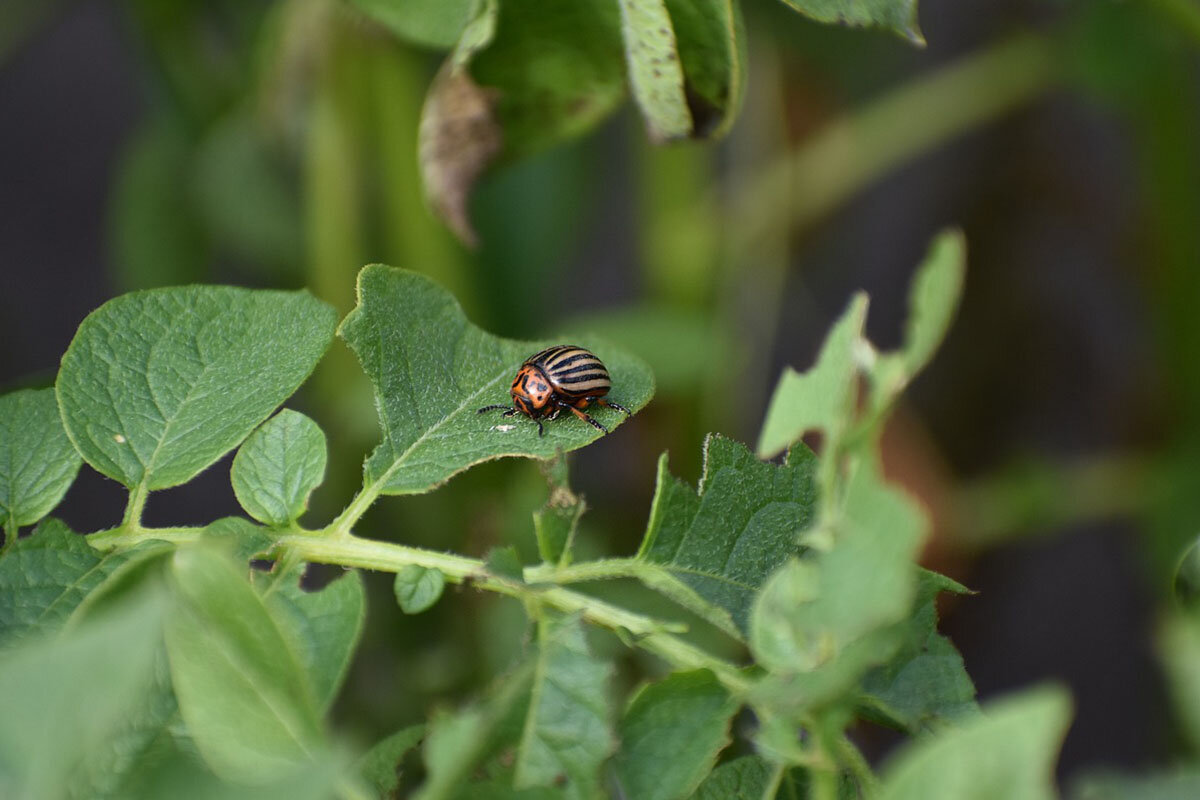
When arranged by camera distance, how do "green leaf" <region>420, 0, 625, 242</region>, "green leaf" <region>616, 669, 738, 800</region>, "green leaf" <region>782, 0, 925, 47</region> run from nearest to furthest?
"green leaf" <region>616, 669, 738, 800</region>, "green leaf" <region>782, 0, 925, 47</region>, "green leaf" <region>420, 0, 625, 242</region>

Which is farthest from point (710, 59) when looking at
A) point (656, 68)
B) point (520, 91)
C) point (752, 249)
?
point (752, 249)

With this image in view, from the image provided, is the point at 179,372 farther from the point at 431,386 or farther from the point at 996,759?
the point at 996,759

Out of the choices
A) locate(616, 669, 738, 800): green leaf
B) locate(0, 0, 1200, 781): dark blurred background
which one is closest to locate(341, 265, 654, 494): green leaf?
locate(616, 669, 738, 800): green leaf

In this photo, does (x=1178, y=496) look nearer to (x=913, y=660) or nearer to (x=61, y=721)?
(x=913, y=660)

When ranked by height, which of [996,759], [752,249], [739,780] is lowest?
[752,249]

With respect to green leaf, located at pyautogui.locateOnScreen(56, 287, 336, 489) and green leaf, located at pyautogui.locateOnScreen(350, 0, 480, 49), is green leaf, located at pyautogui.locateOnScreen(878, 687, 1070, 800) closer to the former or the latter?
green leaf, located at pyautogui.locateOnScreen(56, 287, 336, 489)

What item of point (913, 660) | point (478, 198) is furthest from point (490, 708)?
point (478, 198)
